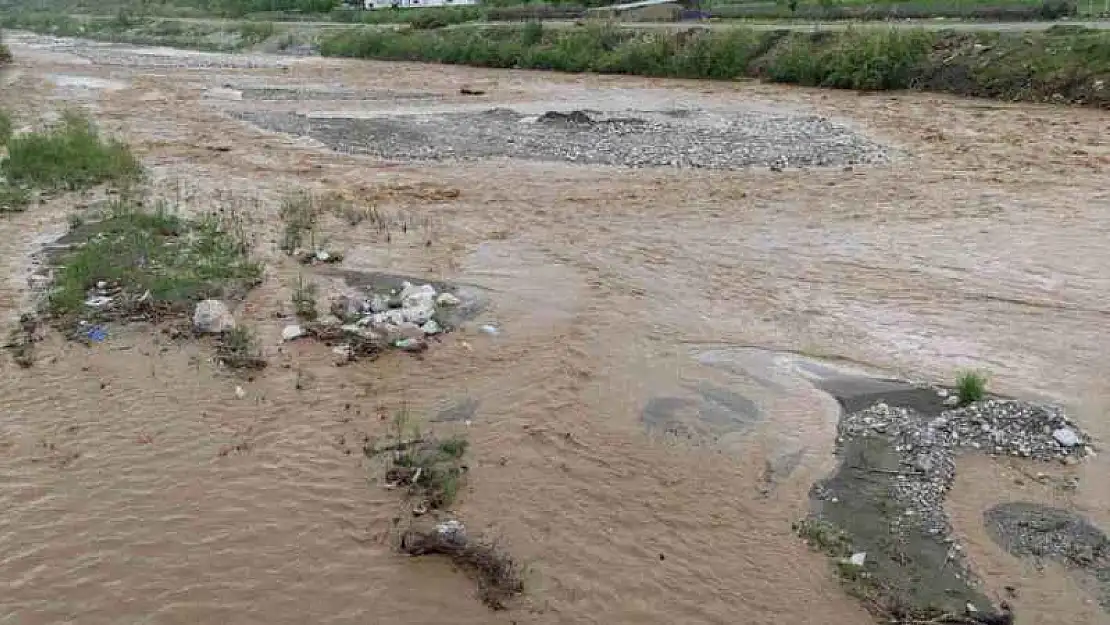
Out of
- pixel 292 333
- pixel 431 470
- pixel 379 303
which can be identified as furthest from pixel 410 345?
pixel 431 470

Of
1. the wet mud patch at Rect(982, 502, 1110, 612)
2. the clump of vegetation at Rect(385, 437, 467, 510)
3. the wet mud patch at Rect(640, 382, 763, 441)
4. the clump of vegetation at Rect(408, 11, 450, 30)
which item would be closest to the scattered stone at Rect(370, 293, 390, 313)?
the clump of vegetation at Rect(385, 437, 467, 510)

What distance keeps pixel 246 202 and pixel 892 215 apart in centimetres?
1330

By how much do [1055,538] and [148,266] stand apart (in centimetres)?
1212

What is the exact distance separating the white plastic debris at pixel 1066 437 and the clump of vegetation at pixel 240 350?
8678 millimetres

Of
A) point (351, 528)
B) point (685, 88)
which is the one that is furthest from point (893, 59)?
point (351, 528)

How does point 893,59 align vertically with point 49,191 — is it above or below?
above

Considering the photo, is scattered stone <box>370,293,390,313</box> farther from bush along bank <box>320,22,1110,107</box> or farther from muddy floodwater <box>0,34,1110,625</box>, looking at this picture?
bush along bank <box>320,22,1110,107</box>

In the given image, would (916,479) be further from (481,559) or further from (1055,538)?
(481,559)

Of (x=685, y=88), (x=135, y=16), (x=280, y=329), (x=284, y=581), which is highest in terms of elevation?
(x=135, y=16)

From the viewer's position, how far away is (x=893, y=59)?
33375 mm

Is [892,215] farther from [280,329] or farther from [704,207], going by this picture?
[280,329]

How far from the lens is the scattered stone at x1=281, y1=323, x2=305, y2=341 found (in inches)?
434

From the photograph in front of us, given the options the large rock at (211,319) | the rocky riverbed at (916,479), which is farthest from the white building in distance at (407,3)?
the rocky riverbed at (916,479)

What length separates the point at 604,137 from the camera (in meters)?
25.1
